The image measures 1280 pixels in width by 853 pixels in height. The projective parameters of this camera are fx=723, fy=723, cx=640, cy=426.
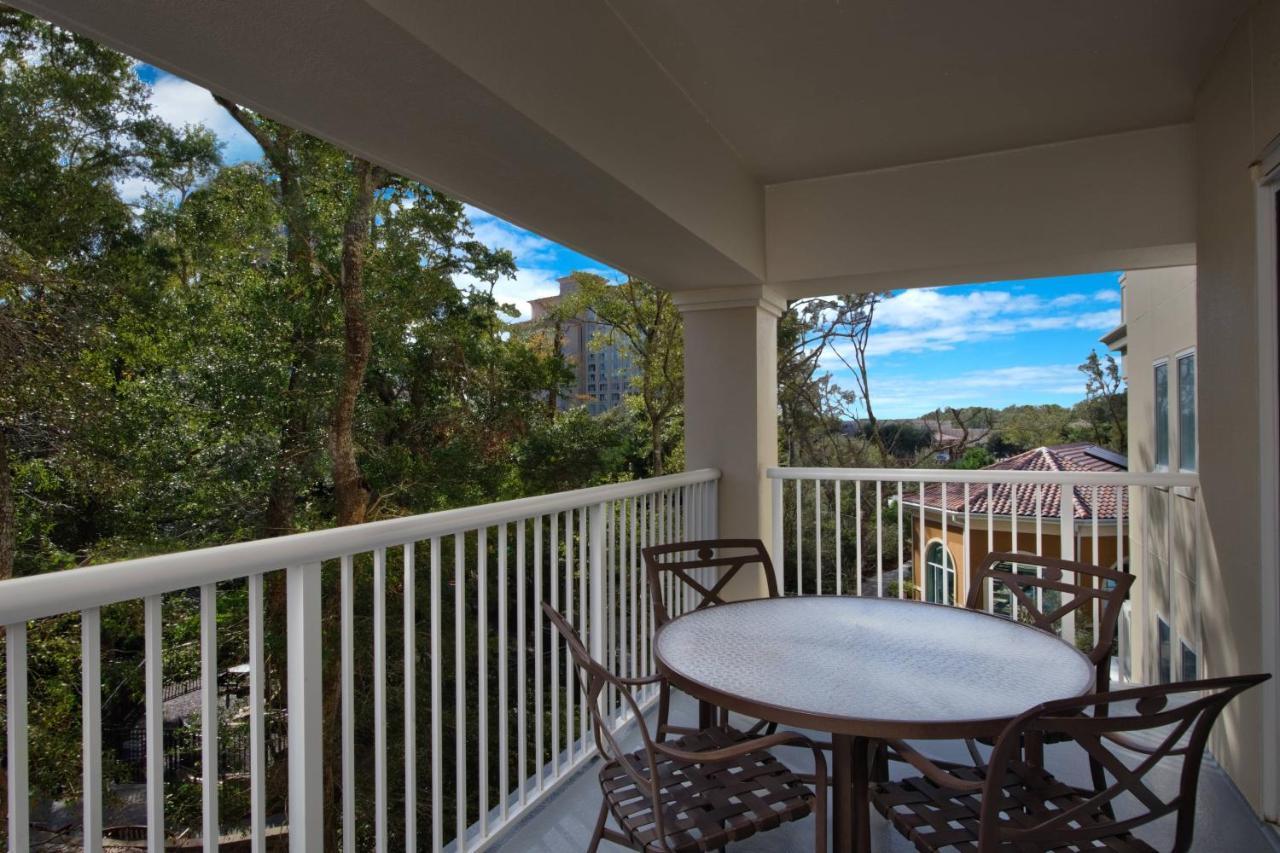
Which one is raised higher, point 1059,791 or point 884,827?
point 1059,791

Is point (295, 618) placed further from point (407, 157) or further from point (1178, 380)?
point (1178, 380)

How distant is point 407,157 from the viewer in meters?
2.24

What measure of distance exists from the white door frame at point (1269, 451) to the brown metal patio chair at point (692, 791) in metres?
1.77

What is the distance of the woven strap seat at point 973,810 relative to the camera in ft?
5.03

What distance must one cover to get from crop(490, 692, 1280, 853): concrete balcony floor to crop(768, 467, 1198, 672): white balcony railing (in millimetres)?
881

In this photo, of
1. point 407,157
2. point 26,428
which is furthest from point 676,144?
point 26,428

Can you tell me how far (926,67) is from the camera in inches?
110

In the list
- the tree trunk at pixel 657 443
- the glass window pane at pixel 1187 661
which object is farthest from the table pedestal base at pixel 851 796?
the tree trunk at pixel 657 443

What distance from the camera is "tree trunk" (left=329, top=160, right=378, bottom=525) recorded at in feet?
33.6

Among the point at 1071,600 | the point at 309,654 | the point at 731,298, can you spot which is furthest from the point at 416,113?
the point at 1071,600

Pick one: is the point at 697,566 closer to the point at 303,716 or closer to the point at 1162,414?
the point at 303,716

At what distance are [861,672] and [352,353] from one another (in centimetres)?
1004

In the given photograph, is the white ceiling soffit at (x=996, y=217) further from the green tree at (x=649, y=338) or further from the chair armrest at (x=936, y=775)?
the green tree at (x=649, y=338)

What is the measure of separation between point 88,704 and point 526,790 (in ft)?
5.56
